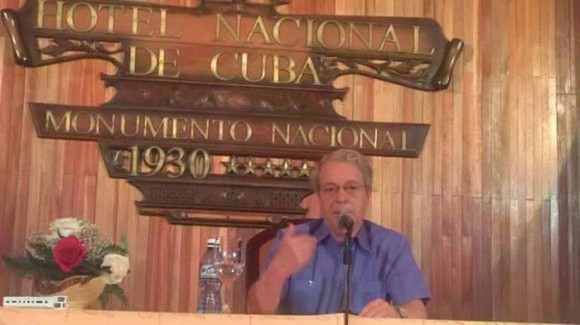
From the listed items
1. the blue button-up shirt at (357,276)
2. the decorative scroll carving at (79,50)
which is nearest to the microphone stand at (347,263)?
the blue button-up shirt at (357,276)

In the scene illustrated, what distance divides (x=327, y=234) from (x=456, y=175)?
1282 millimetres

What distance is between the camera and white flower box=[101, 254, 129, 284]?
317 cm

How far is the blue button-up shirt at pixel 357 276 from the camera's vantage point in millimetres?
3191

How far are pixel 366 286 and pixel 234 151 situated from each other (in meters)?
1.28

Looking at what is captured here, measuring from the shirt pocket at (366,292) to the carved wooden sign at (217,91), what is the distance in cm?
110

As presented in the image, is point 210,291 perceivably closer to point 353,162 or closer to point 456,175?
point 353,162

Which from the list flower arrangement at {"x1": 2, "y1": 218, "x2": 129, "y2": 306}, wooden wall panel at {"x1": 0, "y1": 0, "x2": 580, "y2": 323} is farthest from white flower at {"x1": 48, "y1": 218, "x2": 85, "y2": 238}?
wooden wall panel at {"x1": 0, "y1": 0, "x2": 580, "y2": 323}

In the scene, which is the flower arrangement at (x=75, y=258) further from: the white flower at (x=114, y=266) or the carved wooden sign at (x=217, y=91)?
the carved wooden sign at (x=217, y=91)

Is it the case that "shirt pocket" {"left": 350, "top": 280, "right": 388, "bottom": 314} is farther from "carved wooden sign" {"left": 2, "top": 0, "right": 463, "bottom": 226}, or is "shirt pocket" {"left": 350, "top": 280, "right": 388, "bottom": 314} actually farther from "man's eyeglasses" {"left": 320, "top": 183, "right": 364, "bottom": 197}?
"carved wooden sign" {"left": 2, "top": 0, "right": 463, "bottom": 226}

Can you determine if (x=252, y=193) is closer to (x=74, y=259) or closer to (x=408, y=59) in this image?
(x=408, y=59)

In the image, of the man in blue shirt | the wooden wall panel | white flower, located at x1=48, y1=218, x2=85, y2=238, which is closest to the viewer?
the man in blue shirt

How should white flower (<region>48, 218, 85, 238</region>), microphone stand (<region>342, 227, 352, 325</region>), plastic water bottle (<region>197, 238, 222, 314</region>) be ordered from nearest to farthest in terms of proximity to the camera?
microphone stand (<region>342, 227, 352, 325</region>) → plastic water bottle (<region>197, 238, 222, 314</region>) → white flower (<region>48, 218, 85, 238</region>)

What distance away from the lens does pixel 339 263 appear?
3320 millimetres

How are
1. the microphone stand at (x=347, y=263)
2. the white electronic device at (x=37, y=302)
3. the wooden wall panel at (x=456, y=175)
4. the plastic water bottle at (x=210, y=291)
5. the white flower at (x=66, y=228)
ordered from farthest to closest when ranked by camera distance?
the wooden wall panel at (x=456, y=175)
the white flower at (x=66, y=228)
the plastic water bottle at (x=210, y=291)
the white electronic device at (x=37, y=302)
the microphone stand at (x=347, y=263)
